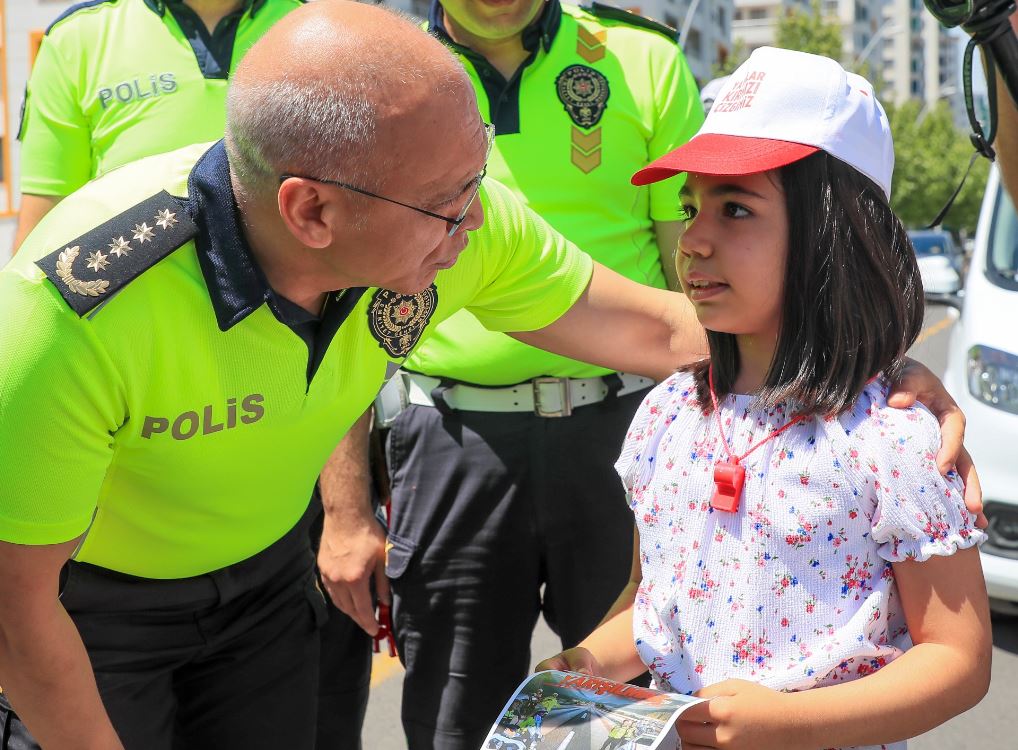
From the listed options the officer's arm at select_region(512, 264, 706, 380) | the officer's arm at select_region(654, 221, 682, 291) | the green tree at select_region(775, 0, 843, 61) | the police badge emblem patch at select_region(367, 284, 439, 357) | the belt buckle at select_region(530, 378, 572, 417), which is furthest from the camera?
the green tree at select_region(775, 0, 843, 61)

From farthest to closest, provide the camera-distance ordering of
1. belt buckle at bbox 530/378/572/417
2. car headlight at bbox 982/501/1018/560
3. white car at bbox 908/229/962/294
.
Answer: white car at bbox 908/229/962/294
car headlight at bbox 982/501/1018/560
belt buckle at bbox 530/378/572/417

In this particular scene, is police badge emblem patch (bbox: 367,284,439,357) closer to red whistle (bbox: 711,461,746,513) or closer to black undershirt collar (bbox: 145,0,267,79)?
red whistle (bbox: 711,461,746,513)

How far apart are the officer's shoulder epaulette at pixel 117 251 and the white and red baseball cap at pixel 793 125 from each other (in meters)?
0.81

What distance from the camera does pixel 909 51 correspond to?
319ft

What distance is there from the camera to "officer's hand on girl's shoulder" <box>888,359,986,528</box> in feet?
5.52

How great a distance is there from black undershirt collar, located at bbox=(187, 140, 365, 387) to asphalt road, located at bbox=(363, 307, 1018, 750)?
87.5 inches

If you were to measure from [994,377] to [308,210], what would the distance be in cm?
328

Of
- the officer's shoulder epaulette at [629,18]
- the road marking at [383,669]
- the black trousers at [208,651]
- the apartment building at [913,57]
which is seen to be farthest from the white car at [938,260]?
the apartment building at [913,57]

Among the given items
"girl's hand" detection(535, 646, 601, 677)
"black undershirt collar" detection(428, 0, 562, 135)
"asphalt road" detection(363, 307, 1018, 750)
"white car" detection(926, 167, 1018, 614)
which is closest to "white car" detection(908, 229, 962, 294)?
"white car" detection(926, 167, 1018, 614)

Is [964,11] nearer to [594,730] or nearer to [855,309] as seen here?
[855,309]

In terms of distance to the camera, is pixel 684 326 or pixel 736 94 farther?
pixel 684 326

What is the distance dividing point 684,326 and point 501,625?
88cm

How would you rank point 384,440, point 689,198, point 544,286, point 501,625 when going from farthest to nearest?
point 384,440, point 501,625, point 544,286, point 689,198

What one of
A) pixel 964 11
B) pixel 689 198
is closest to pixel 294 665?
pixel 689 198
